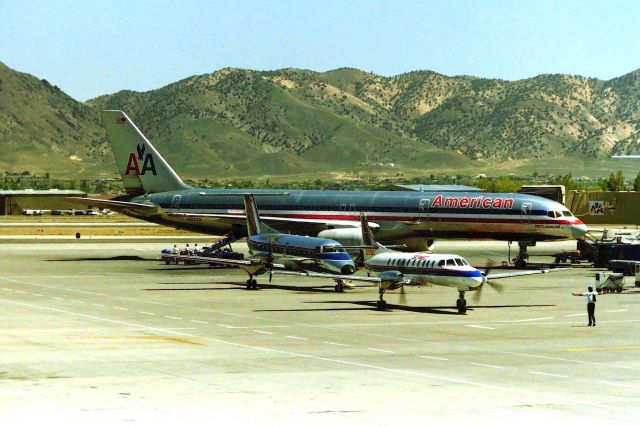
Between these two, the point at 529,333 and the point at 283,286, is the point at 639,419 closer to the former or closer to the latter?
the point at 529,333

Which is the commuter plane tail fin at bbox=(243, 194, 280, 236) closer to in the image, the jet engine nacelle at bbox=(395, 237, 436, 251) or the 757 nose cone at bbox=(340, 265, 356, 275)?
the 757 nose cone at bbox=(340, 265, 356, 275)

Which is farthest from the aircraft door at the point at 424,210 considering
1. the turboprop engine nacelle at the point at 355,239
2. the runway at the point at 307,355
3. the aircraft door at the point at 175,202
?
the aircraft door at the point at 175,202

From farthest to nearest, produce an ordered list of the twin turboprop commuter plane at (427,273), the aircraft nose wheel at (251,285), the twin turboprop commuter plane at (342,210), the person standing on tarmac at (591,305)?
the twin turboprop commuter plane at (342,210) → the aircraft nose wheel at (251,285) → the twin turboprop commuter plane at (427,273) → the person standing on tarmac at (591,305)

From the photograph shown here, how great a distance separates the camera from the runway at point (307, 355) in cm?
3067

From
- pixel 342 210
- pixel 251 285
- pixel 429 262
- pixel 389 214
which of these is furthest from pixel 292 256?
pixel 342 210

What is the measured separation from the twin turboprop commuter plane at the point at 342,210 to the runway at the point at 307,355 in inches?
434

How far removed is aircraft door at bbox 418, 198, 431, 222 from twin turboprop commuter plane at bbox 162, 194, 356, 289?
1591cm

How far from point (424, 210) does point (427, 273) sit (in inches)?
1206

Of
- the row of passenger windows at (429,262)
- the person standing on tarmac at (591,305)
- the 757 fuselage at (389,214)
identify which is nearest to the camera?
the person standing on tarmac at (591,305)

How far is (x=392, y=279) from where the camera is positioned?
5775 cm

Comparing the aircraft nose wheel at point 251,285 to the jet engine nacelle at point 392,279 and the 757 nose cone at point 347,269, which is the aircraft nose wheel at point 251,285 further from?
the jet engine nacelle at point 392,279

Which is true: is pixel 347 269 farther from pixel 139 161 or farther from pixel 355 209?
pixel 139 161

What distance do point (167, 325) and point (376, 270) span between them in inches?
557

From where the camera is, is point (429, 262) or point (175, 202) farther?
point (175, 202)
